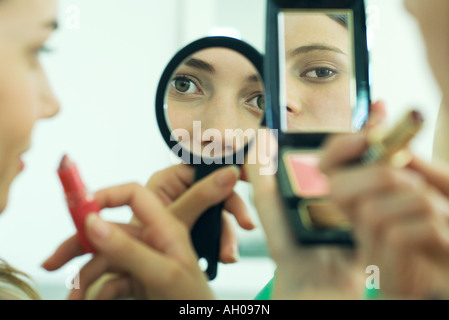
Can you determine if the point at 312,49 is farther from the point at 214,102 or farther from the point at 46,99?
the point at 46,99

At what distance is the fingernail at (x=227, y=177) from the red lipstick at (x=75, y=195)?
13cm

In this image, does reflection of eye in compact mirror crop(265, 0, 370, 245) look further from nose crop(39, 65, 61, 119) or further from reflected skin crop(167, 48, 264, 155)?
nose crop(39, 65, 61, 119)

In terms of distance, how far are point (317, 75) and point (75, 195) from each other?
11.8 inches

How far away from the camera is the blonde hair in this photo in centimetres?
60

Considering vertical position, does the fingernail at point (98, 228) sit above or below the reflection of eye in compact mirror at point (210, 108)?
below

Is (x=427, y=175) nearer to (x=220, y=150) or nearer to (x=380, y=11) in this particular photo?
(x=220, y=150)

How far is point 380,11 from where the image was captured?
76 cm

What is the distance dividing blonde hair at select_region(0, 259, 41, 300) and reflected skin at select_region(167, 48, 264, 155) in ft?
0.96

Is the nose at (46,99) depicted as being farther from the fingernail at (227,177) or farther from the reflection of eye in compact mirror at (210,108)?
the fingernail at (227,177)

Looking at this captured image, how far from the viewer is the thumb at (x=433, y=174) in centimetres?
36

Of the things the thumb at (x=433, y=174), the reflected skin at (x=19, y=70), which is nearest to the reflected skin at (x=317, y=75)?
the thumb at (x=433, y=174)

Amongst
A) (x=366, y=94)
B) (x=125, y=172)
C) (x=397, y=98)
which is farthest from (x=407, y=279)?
(x=125, y=172)

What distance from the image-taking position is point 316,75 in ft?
1.79

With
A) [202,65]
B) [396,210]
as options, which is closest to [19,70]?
[202,65]
